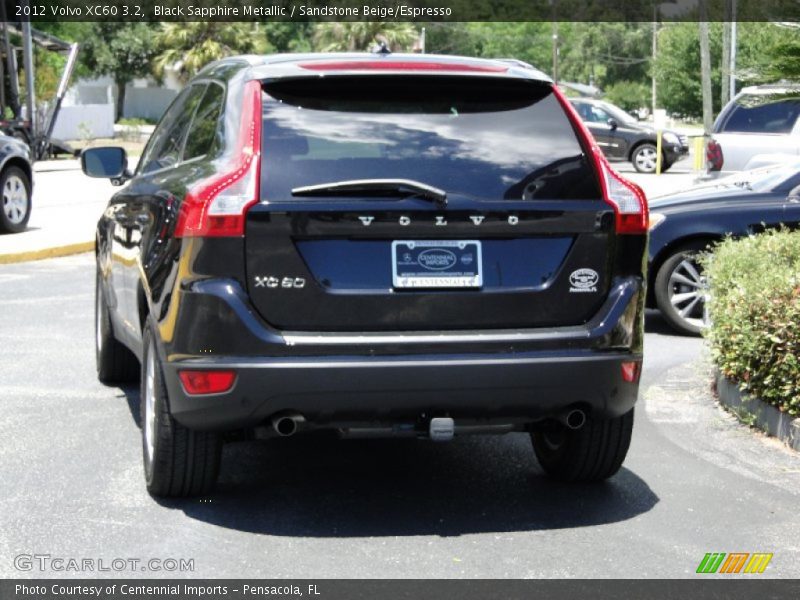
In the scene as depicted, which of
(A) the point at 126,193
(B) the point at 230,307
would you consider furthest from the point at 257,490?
(A) the point at 126,193

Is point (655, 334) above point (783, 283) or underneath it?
underneath

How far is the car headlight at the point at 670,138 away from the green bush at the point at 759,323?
2637 centimetres

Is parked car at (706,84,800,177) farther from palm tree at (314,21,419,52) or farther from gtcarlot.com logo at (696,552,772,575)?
palm tree at (314,21,419,52)

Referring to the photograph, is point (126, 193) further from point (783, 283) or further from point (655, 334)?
point (655, 334)

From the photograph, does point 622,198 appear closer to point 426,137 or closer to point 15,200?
point 426,137

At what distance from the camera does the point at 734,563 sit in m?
5.28

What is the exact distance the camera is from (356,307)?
5.39 m

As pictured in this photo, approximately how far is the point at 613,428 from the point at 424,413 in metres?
1.04

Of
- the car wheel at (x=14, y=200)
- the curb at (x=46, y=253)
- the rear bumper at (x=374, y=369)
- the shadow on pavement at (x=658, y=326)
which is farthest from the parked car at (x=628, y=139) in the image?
the rear bumper at (x=374, y=369)

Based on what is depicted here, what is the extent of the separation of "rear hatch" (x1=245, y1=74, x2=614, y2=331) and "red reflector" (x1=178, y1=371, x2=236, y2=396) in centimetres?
28

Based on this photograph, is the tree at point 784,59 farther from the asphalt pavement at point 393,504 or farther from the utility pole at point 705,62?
the utility pole at point 705,62

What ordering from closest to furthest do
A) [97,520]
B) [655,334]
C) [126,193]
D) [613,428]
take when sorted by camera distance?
1. [97,520]
2. [613,428]
3. [126,193]
4. [655,334]

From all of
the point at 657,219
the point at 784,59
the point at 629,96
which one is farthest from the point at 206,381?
the point at 629,96

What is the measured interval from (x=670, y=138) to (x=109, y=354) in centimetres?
2795
